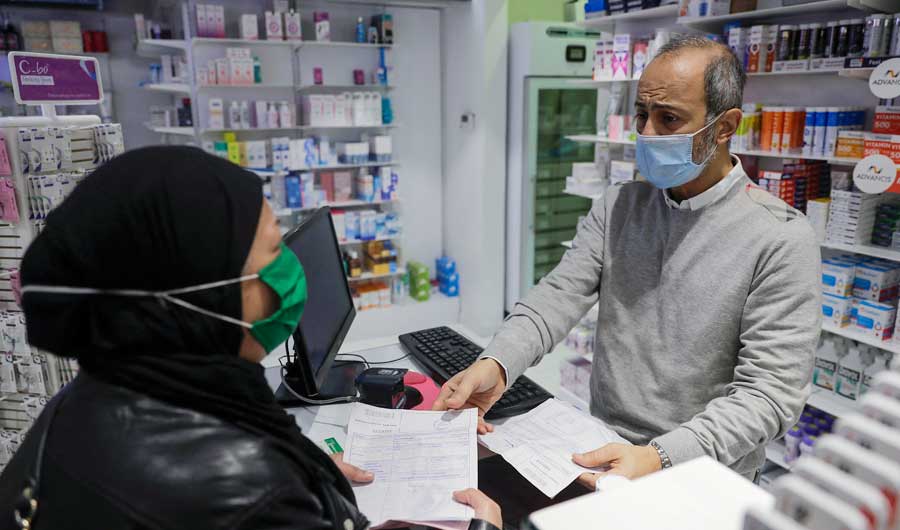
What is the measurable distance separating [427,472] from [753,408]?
77 centimetres

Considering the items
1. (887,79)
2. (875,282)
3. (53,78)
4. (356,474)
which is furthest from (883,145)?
(53,78)

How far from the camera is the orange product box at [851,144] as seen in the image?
2.70 m

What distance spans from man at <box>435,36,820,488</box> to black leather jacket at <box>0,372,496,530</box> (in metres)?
0.70

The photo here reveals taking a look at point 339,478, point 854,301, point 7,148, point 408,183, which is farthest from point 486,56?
point 339,478

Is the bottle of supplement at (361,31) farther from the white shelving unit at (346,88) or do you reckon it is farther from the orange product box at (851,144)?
the orange product box at (851,144)

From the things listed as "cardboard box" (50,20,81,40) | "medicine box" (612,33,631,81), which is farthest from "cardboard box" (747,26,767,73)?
"cardboard box" (50,20,81,40)

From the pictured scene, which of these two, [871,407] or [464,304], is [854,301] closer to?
[871,407]

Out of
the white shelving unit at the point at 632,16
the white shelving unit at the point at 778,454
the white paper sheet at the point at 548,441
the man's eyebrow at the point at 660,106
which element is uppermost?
the white shelving unit at the point at 632,16

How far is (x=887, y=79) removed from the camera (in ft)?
8.05

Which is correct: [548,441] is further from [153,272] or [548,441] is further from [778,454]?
[778,454]

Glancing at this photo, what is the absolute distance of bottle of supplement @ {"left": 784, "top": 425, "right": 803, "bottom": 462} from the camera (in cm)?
313

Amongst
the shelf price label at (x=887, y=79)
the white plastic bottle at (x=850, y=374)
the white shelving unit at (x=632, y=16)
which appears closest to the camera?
the shelf price label at (x=887, y=79)

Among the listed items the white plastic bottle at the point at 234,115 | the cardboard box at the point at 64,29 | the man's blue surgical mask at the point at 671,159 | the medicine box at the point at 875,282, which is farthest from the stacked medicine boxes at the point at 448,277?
the man's blue surgical mask at the point at 671,159

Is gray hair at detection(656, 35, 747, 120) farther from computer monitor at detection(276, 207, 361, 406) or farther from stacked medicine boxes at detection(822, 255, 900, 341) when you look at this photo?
stacked medicine boxes at detection(822, 255, 900, 341)
